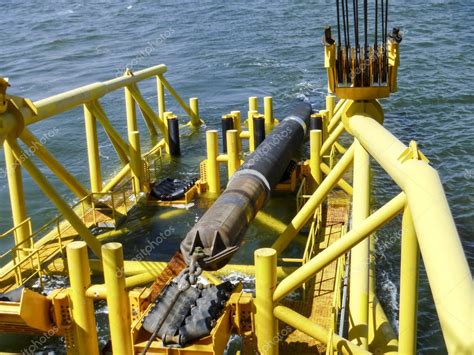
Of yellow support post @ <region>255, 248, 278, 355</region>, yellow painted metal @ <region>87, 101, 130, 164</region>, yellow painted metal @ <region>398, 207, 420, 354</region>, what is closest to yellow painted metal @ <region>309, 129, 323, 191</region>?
yellow painted metal @ <region>87, 101, 130, 164</region>

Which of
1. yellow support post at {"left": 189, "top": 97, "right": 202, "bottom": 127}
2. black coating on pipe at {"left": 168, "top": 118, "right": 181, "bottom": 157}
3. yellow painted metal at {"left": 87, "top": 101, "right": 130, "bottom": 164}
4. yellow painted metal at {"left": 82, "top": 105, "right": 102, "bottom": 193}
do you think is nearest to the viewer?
yellow painted metal at {"left": 87, "top": 101, "right": 130, "bottom": 164}

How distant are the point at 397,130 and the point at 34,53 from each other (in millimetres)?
40460

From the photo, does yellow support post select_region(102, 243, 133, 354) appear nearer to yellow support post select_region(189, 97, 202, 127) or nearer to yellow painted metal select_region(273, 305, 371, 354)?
yellow painted metal select_region(273, 305, 371, 354)

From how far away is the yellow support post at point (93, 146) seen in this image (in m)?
19.9

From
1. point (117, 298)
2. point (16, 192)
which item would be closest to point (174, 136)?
point (16, 192)

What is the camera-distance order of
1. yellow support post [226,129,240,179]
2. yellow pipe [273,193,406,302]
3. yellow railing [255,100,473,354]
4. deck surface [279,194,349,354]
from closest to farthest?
yellow railing [255,100,473,354], yellow pipe [273,193,406,302], deck surface [279,194,349,354], yellow support post [226,129,240,179]

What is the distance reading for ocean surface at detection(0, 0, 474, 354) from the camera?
20.1 metres

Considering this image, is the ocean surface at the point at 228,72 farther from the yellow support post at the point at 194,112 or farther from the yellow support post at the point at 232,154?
the yellow support post at the point at 232,154

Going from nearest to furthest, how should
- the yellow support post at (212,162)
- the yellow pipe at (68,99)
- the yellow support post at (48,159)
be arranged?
1. the yellow pipe at (68,99)
2. the yellow support post at (48,159)
3. the yellow support post at (212,162)

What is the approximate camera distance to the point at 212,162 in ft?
69.4

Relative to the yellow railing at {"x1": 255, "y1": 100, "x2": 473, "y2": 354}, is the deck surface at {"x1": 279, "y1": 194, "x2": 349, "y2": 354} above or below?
below

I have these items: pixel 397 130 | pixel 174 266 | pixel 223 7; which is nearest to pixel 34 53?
pixel 223 7

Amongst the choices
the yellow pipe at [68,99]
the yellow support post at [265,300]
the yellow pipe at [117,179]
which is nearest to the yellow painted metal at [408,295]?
the yellow support post at [265,300]

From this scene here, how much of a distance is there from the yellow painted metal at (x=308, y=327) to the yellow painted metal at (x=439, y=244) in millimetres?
3171
